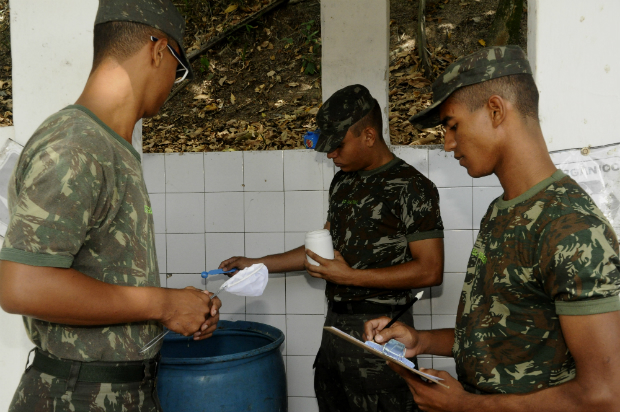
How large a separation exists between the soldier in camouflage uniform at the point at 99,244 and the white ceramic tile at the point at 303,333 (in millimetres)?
1777

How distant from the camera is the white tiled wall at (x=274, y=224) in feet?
9.86

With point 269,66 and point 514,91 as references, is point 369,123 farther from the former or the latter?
point 269,66

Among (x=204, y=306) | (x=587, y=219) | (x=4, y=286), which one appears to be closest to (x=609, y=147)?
(x=587, y=219)

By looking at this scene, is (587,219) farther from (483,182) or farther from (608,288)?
(483,182)

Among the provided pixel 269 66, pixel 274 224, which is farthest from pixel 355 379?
pixel 269 66

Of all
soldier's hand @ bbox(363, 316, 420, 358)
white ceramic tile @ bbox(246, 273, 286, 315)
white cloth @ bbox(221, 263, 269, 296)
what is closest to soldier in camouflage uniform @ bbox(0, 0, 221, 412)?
white cloth @ bbox(221, 263, 269, 296)

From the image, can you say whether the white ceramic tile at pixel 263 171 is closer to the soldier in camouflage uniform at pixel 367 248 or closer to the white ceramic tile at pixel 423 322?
the soldier in camouflage uniform at pixel 367 248

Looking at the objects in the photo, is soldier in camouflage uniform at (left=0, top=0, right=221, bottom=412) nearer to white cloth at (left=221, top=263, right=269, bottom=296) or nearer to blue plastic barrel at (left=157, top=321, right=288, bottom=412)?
white cloth at (left=221, top=263, right=269, bottom=296)

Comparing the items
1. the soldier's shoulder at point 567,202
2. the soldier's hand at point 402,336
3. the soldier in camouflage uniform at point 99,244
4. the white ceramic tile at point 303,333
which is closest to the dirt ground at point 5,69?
the white ceramic tile at point 303,333

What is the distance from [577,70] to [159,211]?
249 cm

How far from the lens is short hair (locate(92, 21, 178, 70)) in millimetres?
1356

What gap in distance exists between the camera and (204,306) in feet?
4.42

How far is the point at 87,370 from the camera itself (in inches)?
48.1

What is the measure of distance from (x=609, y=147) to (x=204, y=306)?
60.4 inches
